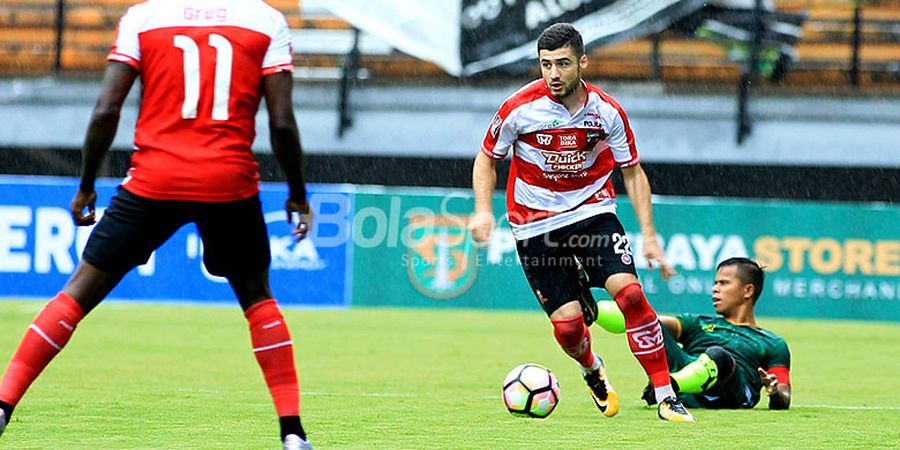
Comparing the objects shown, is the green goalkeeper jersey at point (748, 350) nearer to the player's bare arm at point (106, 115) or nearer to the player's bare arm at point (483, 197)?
the player's bare arm at point (483, 197)

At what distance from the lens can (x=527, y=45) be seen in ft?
63.5

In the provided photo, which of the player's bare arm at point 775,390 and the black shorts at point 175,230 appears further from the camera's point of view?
the player's bare arm at point 775,390

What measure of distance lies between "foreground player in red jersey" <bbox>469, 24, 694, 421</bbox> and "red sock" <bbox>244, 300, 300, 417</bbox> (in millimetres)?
2184

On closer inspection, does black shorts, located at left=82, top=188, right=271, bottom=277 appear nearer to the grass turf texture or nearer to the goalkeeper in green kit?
the grass turf texture

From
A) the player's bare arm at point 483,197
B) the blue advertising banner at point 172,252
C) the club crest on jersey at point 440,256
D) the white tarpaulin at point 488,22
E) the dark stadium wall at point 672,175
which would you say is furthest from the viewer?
the dark stadium wall at point 672,175

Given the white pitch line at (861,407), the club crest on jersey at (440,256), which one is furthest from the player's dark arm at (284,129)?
the club crest on jersey at (440,256)

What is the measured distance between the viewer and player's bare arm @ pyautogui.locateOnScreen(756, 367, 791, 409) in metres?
8.41

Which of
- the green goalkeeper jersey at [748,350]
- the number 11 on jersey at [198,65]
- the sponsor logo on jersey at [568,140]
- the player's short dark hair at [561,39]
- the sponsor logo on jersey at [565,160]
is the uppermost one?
the player's short dark hair at [561,39]

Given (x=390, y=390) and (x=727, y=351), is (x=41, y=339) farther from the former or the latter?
(x=727, y=351)

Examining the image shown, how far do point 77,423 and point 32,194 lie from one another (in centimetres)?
1161

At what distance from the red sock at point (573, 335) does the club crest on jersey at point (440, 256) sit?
31.7ft

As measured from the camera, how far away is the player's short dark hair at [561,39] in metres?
7.79

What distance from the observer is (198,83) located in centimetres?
573

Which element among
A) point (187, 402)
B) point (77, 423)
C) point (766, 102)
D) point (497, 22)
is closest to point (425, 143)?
point (497, 22)
